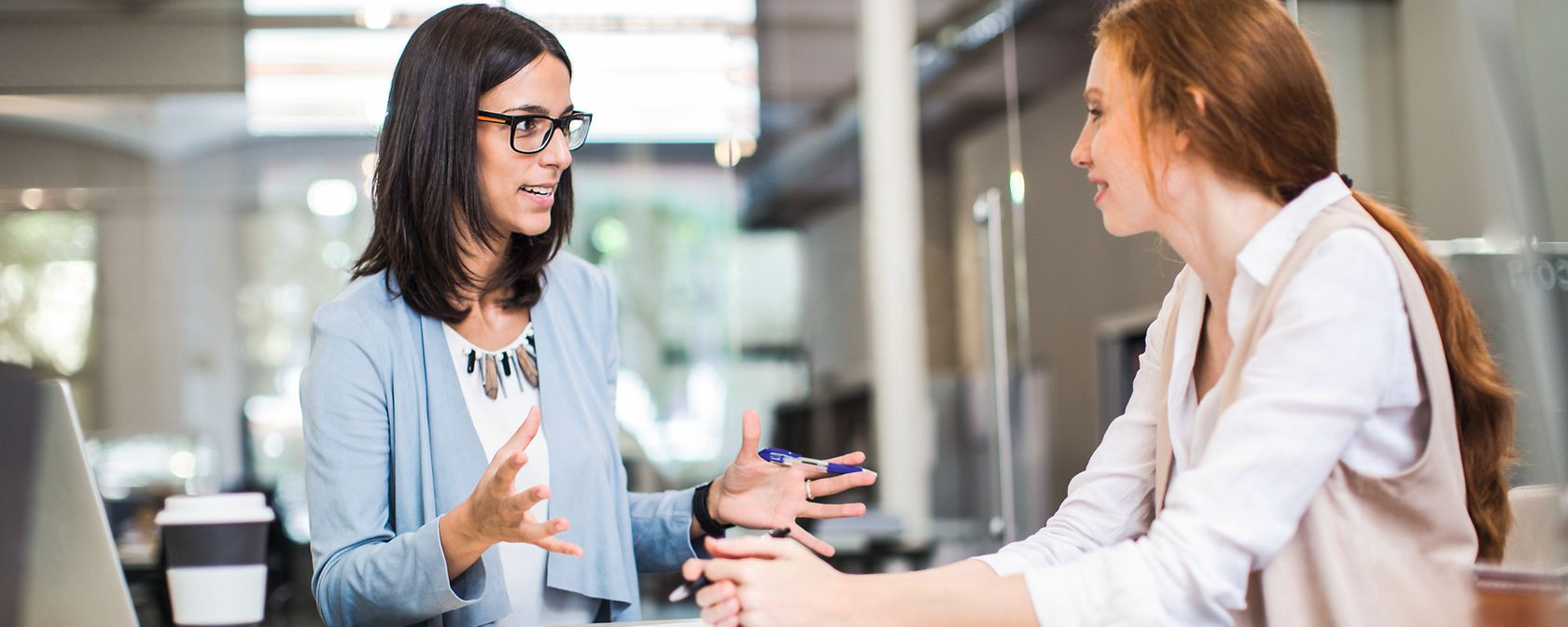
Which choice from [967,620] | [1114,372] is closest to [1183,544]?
[967,620]

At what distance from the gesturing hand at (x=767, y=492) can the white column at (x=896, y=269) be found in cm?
328

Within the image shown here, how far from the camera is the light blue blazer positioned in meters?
1.46

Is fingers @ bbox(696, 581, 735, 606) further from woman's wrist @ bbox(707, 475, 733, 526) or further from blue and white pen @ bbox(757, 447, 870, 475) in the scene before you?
woman's wrist @ bbox(707, 475, 733, 526)

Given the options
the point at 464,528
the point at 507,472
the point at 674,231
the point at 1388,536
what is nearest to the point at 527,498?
the point at 507,472

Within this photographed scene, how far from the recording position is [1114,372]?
14.5 feet

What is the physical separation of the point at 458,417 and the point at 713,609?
609 mm

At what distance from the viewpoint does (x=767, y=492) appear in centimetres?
166

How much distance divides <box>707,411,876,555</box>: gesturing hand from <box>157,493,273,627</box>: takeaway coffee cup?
589 mm

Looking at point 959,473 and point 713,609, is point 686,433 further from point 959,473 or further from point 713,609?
point 713,609


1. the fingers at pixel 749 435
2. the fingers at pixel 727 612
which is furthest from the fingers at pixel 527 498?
the fingers at pixel 749 435

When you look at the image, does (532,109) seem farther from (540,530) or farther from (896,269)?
(896,269)

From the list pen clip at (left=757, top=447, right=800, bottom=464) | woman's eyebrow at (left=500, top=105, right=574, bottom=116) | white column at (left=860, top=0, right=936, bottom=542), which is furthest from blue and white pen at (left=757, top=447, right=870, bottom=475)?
white column at (left=860, top=0, right=936, bottom=542)

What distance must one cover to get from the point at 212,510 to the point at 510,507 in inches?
18.3

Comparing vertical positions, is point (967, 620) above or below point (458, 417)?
below
